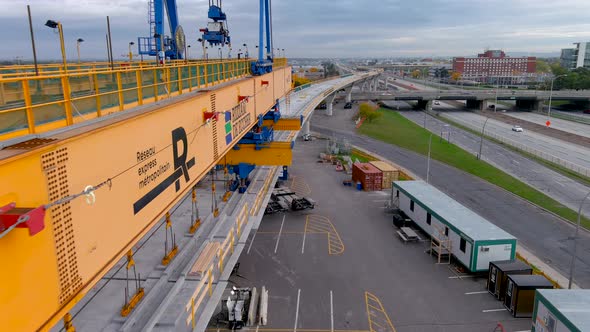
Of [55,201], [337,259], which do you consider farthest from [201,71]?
[337,259]

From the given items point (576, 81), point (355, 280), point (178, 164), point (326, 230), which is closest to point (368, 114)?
point (326, 230)

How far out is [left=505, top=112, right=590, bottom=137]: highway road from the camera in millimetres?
70812

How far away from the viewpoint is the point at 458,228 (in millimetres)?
22266

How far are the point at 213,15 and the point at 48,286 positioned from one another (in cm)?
2424

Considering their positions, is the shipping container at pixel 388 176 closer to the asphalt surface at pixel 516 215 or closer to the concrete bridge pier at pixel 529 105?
the asphalt surface at pixel 516 215

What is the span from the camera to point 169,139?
9602 millimetres

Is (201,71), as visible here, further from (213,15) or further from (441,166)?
(441,166)

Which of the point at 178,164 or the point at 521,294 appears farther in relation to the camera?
the point at 521,294

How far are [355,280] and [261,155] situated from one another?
26.3 ft

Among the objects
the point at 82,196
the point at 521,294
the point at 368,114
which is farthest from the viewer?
the point at 368,114

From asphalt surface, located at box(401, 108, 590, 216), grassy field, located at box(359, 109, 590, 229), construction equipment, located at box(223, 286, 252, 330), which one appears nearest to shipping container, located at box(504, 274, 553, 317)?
construction equipment, located at box(223, 286, 252, 330)

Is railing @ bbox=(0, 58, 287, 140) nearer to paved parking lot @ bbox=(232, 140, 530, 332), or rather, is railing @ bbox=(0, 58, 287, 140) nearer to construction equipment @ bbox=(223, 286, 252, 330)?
construction equipment @ bbox=(223, 286, 252, 330)

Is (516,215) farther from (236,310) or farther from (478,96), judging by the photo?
(478,96)

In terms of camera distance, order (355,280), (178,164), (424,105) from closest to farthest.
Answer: (178,164) → (355,280) → (424,105)
